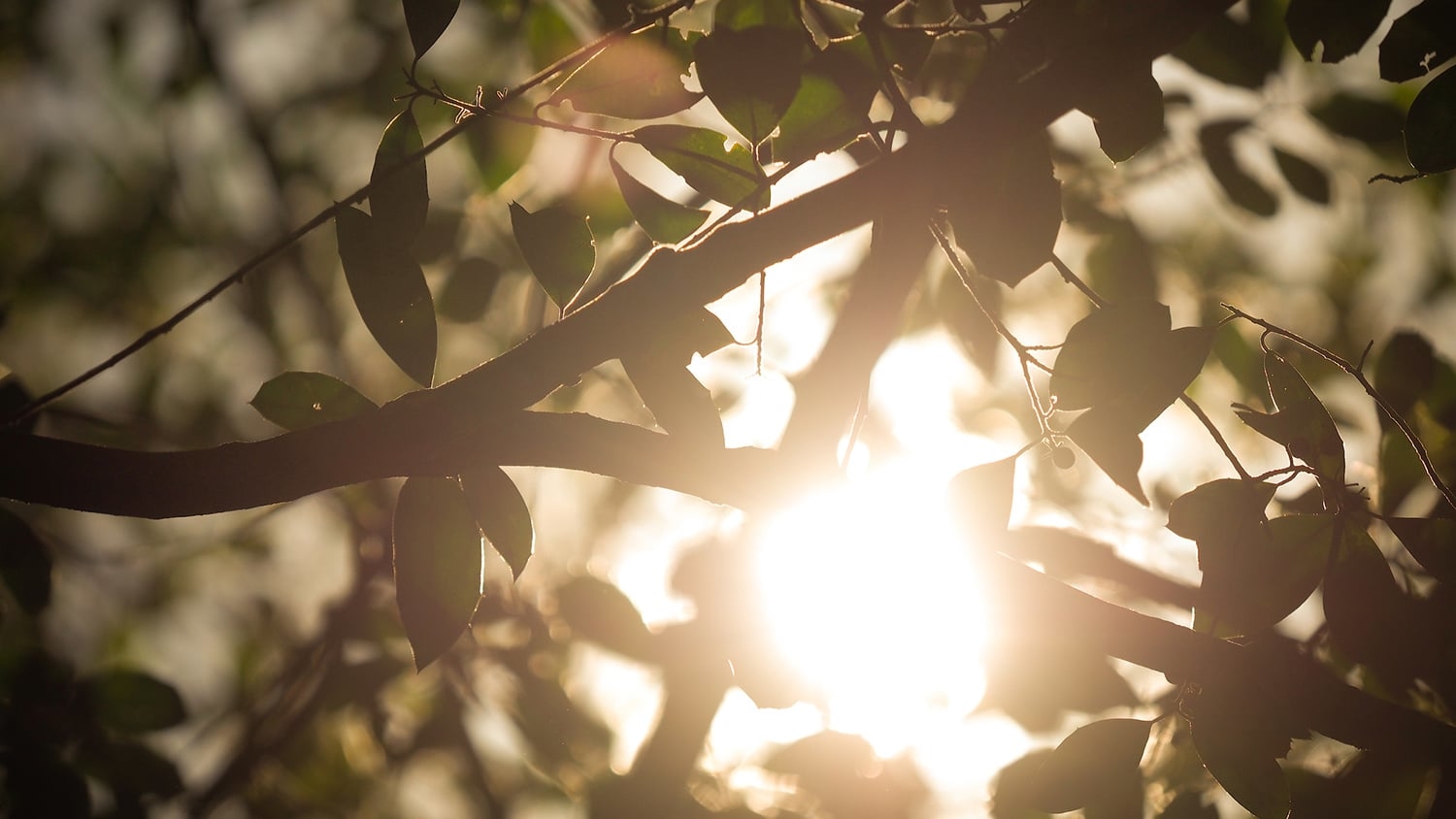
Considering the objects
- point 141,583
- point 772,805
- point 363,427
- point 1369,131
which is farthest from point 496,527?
point 141,583

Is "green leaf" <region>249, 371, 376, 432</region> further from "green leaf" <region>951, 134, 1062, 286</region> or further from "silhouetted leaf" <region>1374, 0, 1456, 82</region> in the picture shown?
"silhouetted leaf" <region>1374, 0, 1456, 82</region>

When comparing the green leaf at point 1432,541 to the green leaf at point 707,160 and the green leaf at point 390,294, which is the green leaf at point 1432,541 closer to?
the green leaf at point 707,160

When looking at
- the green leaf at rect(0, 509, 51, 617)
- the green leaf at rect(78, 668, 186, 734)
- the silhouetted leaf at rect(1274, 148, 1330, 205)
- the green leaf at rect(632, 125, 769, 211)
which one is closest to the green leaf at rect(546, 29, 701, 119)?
the green leaf at rect(632, 125, 769, 211)

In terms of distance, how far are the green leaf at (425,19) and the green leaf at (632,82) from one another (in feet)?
0.33

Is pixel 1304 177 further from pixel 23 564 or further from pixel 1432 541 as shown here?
pixel 23 564

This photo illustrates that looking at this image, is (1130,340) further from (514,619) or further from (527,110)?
(514,619)

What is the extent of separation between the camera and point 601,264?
1.60 metres

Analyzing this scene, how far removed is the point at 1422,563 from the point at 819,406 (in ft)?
1.79

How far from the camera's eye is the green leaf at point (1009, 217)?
696mm

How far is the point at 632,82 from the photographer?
0.72 m

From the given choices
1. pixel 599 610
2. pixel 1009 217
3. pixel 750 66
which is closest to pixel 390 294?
pixel 750 66

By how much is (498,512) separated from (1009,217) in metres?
0.48

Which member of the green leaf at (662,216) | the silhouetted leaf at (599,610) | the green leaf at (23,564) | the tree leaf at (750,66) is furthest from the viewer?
the silhouetted leaf at (599,610)

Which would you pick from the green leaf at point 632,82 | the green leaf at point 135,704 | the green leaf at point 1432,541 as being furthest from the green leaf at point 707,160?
the green leaf at point 135,704
